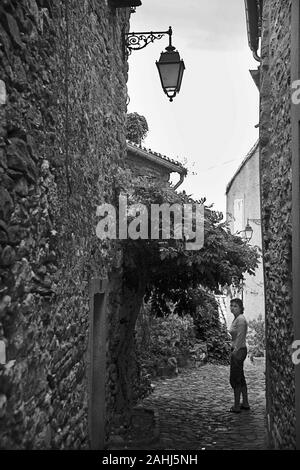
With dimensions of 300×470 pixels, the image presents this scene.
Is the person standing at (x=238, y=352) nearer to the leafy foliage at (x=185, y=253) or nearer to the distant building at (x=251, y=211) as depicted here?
the leafy foliage at (x=185, y=253)

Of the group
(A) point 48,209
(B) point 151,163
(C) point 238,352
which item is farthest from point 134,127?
(A) point 48,209

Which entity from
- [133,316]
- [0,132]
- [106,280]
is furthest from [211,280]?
[0,132]

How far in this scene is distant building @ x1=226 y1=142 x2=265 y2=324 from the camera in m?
13.5

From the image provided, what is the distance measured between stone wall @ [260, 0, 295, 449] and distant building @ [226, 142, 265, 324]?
22.3ft

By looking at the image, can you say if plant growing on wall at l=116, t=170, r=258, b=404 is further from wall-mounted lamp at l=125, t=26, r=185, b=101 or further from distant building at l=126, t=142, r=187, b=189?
distant building at l=126, t=142, r=187, b=189

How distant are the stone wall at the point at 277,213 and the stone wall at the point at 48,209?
161 centimetres

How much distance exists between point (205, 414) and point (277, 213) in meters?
4.02

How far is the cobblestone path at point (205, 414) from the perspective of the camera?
638 cm

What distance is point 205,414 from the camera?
7.93 m

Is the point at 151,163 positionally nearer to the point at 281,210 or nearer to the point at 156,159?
the point at 156,159

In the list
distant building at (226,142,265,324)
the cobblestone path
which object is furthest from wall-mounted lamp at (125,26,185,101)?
distant building at (226,142,265,324)

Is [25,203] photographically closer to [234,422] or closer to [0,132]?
[0,132]

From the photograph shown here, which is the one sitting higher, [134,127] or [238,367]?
[134,127]

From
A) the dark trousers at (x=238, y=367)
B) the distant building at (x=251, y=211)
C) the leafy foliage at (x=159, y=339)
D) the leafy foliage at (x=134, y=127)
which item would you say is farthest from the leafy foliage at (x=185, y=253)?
the leafy foliage at (x=134, y=127)
